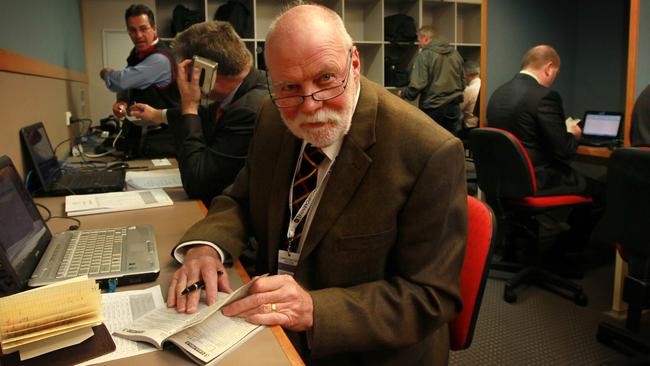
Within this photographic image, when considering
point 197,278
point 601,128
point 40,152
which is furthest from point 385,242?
point 601,128

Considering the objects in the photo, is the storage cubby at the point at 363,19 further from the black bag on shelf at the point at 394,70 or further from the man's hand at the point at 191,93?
the man's hand at the point at 191,93

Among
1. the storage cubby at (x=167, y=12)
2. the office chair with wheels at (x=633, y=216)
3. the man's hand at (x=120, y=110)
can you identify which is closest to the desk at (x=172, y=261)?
the man's hand at (x=120, y=110)

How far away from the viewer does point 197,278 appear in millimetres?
994

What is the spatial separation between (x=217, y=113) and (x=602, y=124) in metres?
2.56

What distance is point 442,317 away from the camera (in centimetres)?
99

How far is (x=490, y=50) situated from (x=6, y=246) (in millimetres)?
2983

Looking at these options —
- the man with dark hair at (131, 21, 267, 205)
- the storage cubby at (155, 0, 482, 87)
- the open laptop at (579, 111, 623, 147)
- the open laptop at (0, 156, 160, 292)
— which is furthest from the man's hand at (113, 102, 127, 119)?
the open laptop at (579, 111, 623, 147)

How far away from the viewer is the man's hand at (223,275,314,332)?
2.87 feet

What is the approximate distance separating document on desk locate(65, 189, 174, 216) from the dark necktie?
681mm

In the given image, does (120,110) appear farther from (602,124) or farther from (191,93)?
(602,124)

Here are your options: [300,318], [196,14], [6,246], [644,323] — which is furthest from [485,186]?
[196,14]

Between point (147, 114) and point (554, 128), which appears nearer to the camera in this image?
point (147, 114)

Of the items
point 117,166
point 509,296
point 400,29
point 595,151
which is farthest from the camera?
point 400,29

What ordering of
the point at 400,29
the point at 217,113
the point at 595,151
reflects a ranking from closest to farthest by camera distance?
1. the point at 217,113
2. the point at 595,151
3. the point at 400,29
